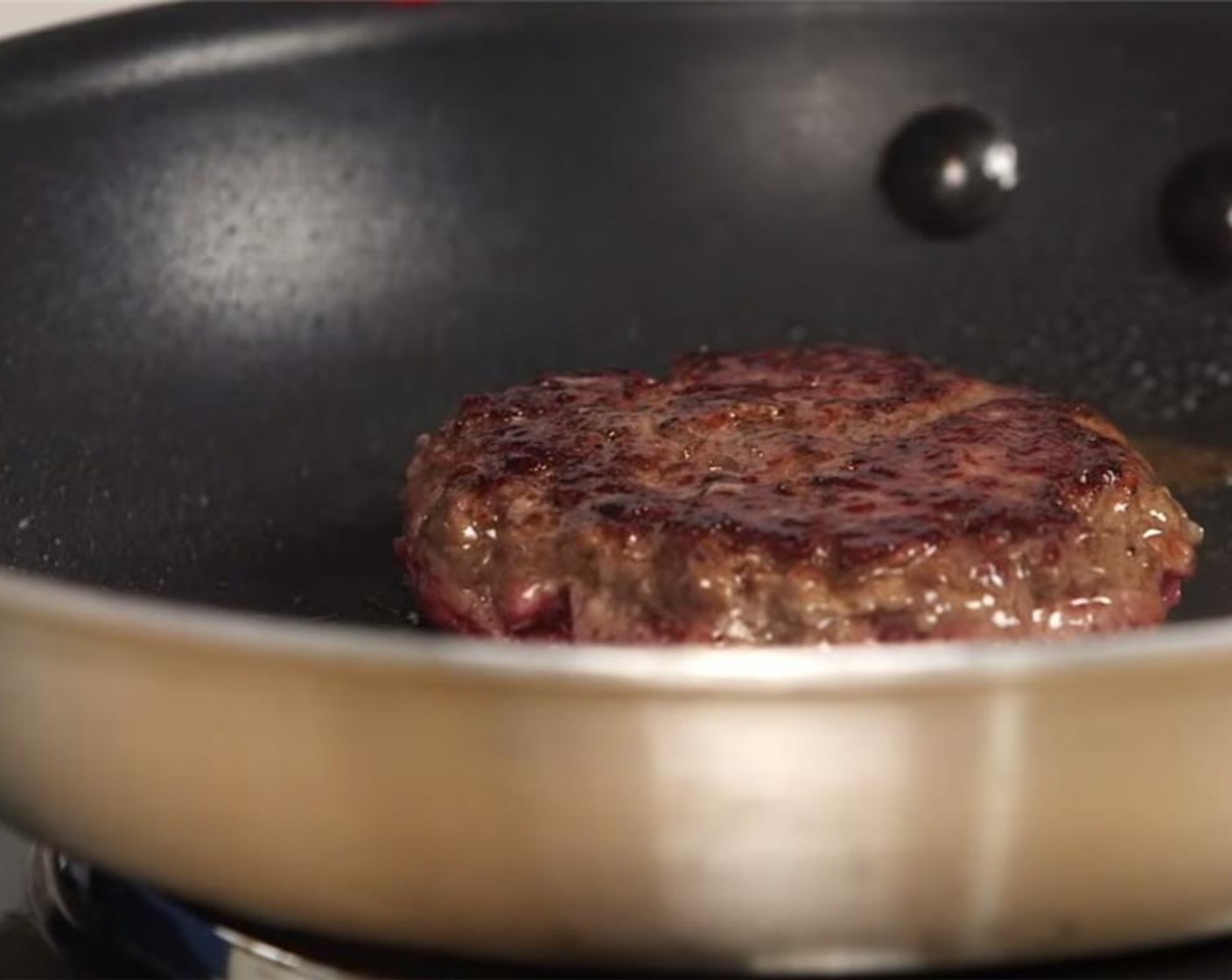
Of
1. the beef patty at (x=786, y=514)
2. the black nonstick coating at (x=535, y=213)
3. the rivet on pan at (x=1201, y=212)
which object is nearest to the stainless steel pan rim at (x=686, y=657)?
the beef patty at (x=786, y=514)

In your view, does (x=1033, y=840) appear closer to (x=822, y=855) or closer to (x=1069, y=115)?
(x=822, y=855)

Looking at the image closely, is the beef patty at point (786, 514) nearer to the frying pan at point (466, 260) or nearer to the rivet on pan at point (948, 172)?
the frying pan at point (466, 260)

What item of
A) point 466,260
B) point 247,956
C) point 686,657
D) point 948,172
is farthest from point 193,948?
point 948,172

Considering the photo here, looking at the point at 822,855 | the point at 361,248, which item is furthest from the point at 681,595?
the point at 361,248

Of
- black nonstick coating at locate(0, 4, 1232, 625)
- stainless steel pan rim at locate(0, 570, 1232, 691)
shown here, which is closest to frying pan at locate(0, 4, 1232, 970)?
black nonstick coating at locate(0, 4, 1232, 625)

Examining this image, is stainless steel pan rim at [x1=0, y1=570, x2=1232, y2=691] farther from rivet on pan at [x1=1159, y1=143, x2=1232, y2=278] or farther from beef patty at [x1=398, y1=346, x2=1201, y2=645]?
rivet on pan at [x1=1159, y1=143, x2=1232, y2=278]

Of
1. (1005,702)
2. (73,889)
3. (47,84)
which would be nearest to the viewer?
(1005,702)

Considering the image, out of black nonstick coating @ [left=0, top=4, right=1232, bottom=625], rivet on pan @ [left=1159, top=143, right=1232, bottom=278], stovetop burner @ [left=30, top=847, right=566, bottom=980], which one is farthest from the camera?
rivet on pan @ [left=1159, top=143, right=1232, bottom=278]
